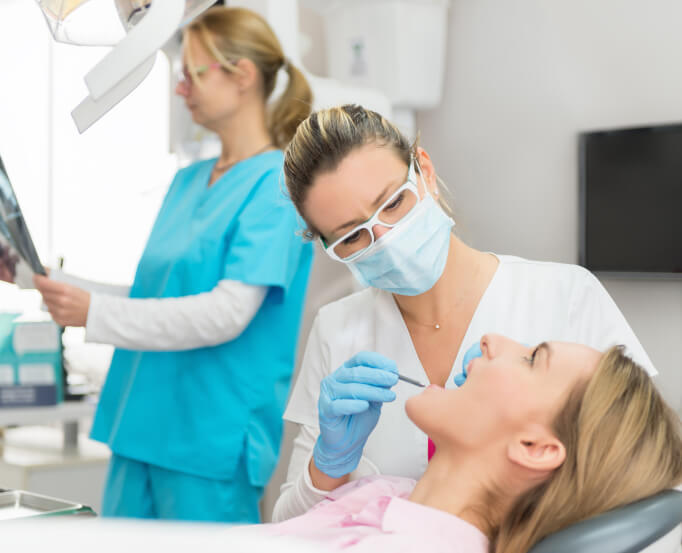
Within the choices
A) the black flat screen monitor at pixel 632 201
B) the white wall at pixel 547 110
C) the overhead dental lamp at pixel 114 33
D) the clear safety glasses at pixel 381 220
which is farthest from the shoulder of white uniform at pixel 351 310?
the black flat screen monitor at pixel 632 201

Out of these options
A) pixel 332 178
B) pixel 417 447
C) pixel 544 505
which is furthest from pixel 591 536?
pixel 332 178

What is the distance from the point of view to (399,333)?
52.6 inches

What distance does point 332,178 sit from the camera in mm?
1231

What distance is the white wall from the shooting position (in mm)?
2242

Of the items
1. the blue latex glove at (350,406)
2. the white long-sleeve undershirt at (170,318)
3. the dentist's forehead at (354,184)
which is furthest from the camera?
the white long-sleeve undershirt at (170,318)

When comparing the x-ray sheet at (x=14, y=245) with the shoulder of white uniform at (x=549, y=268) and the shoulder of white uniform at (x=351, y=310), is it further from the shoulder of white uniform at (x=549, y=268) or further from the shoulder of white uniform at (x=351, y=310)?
the shoulder of white uniform at (x=549, y=268)

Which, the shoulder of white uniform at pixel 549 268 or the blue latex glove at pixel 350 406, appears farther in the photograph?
the shoulder of white uniform at pixel 549 268

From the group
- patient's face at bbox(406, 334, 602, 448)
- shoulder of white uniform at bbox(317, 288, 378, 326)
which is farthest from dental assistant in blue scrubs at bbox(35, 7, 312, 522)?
patient's face at bbox(406, 334, 602, 448)

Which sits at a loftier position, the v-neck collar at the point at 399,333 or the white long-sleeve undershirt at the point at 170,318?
the v-neck collar at the point at 399,333

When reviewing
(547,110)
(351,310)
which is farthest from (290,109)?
(547,110)

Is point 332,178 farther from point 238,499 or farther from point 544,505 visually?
point 238,499

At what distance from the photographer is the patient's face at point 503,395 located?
110cm

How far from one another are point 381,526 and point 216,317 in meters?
0.71

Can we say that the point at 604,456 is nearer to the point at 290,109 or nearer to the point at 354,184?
the point at 354,184
